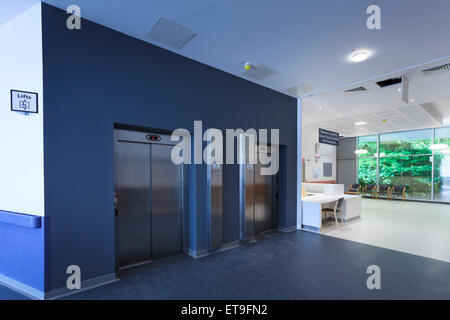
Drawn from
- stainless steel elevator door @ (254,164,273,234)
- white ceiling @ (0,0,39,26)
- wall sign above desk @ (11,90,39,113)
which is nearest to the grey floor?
stainless steel elevator door @ (254,164,273,234)

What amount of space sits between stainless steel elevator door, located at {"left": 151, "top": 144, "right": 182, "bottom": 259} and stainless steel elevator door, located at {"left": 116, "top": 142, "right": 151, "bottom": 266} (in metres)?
0.11

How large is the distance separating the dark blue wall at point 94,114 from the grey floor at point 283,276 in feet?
1.60

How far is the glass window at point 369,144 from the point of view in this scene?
12797 mm

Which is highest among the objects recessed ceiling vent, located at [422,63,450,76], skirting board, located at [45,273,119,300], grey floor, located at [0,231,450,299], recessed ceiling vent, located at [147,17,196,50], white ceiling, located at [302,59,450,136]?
recessed ceiling vent, located at [422,63,450,76]

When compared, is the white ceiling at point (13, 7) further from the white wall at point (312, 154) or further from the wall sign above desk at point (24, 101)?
the white wall at point (312, 154)

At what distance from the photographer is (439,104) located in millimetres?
7637

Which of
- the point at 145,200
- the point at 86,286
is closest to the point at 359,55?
the point at 145,200

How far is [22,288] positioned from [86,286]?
0.76 metres

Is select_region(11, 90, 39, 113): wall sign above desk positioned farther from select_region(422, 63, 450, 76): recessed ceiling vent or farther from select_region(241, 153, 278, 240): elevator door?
select_region(422, 63, 450, 76): recessed ceiling vent

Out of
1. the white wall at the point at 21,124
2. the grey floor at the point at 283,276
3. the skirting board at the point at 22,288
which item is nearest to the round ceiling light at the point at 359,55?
the grey floor at the point at 283,276

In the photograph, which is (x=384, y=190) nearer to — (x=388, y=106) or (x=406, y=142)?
(x=406, y=142)

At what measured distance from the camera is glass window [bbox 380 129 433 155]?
→ 11.1 meters
